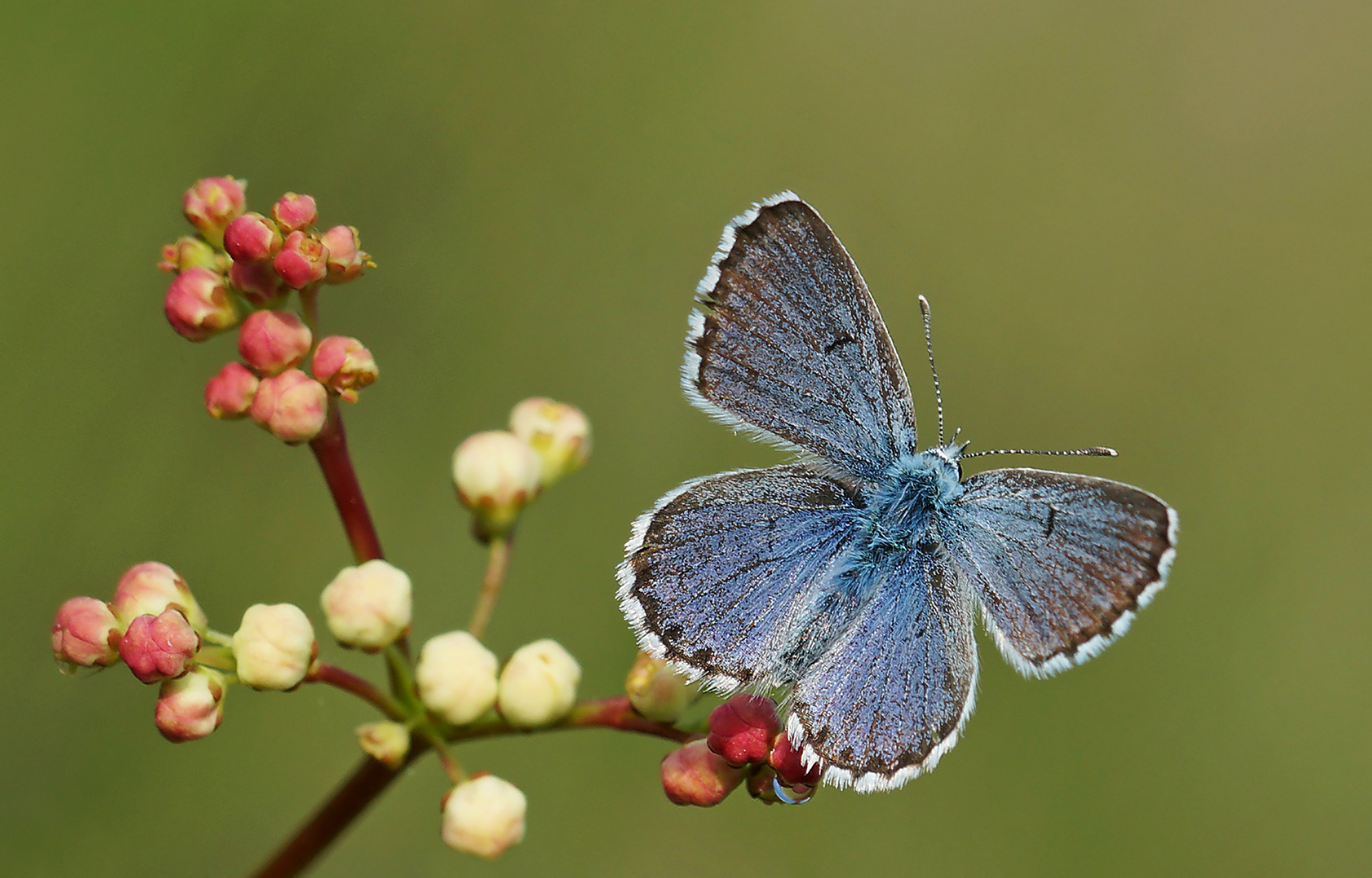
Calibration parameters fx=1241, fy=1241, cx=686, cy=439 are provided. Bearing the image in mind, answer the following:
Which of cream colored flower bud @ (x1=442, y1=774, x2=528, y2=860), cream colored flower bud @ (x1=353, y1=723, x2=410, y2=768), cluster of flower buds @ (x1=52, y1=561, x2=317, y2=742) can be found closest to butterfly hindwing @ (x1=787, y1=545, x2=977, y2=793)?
cream colored flower bud @ (x1=442, y1=774, x2=528, y2=860)

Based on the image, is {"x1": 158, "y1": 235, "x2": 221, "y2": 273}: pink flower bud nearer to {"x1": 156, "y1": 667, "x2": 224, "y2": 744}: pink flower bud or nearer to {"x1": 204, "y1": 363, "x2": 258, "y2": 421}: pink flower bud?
{"x1": 204, "y1": 363, "x2": 258, "y2": 421}: pink flower bud

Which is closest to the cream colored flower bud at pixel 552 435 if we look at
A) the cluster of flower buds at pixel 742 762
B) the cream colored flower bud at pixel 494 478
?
the cream colored flower bud at pixel 494 478

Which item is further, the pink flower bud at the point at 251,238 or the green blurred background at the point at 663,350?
the green blurred background at the point at 663,350

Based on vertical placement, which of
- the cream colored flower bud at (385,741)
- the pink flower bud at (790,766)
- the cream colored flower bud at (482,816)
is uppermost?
the cream colored flower bud at (385,741)

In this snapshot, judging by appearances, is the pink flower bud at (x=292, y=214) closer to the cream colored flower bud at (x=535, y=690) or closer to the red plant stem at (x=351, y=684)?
the red plant stem at (x=351, y=684)

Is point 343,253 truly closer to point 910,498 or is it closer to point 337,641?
point 337,641

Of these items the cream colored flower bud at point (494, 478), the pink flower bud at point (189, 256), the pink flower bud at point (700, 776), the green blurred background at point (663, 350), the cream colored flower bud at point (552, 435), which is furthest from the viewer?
the green blurred background at point (663, 350)

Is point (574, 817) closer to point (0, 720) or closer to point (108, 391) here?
point (0, 720)
